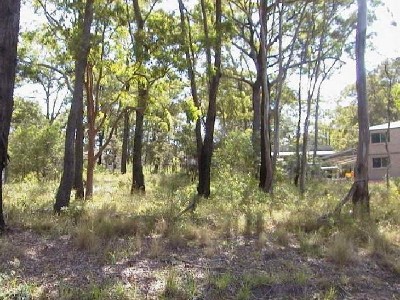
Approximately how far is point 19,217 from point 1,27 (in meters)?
3.72

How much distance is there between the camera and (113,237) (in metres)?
7.28

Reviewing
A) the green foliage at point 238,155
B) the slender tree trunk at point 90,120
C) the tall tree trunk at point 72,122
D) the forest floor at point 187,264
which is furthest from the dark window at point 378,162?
the tall tree trunk at point 72,122

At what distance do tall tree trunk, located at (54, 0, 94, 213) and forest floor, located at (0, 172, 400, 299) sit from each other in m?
1.92

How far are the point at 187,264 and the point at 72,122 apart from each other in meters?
5.43

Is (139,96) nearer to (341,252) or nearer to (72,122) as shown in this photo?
(72,122)

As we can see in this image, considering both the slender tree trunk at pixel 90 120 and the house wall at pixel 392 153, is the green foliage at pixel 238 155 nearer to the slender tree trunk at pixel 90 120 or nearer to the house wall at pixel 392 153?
the slender tree trunk at pixel 90 120

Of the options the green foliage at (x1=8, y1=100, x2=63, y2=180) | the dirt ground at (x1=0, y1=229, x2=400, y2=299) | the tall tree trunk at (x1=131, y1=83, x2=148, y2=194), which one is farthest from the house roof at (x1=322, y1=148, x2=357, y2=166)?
the dirt ground at (x1=0, y1=229, x2=400, y2=299)

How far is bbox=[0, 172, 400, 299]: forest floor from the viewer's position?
5.02 m

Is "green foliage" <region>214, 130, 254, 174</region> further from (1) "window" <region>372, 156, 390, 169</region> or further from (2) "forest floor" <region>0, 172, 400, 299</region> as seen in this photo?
(1) "window" <region>372, 156, 390, 169</region>

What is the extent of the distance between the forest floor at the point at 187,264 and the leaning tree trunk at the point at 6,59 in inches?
69.2

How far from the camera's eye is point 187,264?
241 inches

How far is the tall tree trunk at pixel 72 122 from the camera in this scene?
10.0m

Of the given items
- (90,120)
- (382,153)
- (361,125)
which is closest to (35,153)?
(90,120)

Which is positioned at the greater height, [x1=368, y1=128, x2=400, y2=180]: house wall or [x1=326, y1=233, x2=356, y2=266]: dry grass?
[x1=368, y1=128, x2=400, y2=180]: house wall
